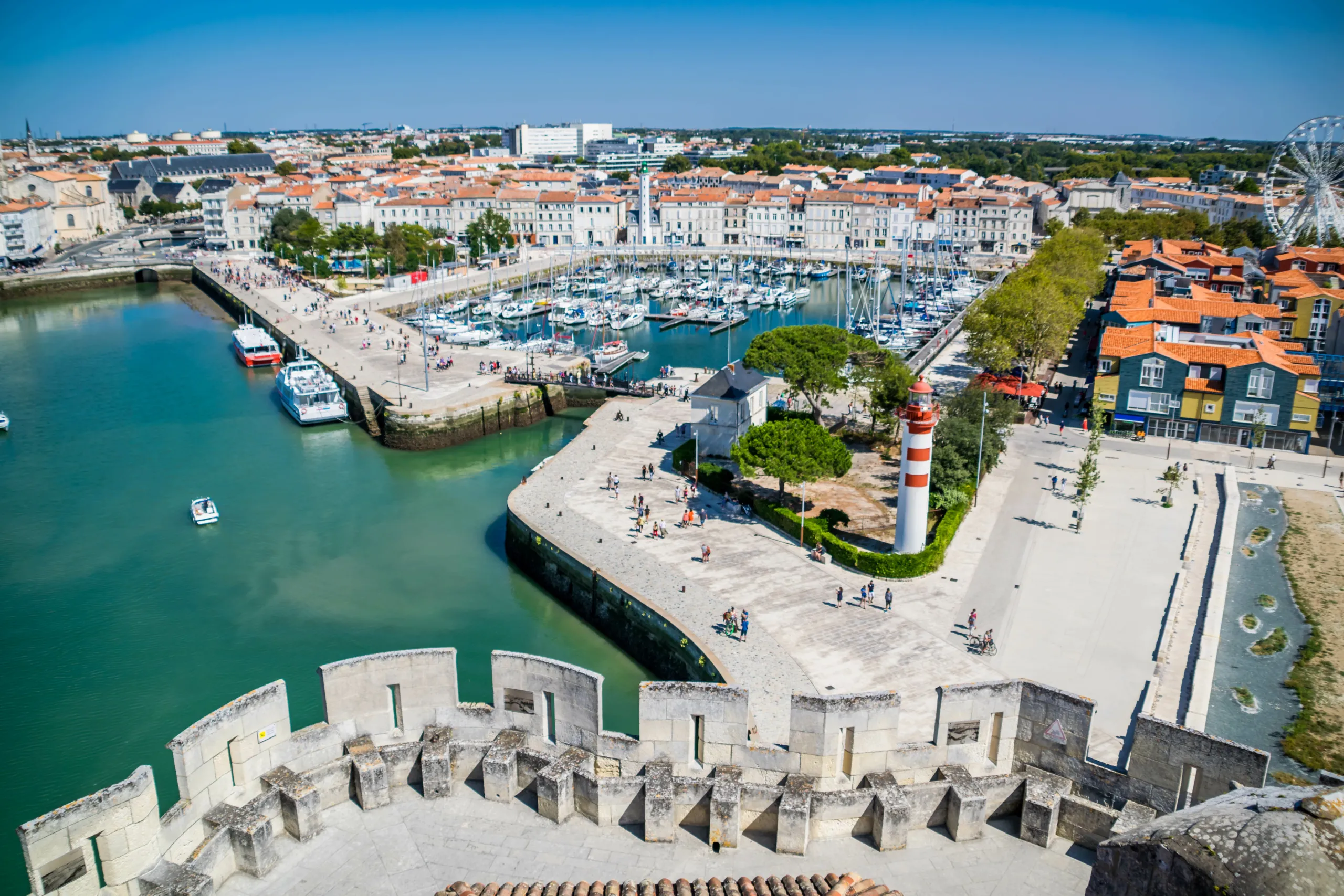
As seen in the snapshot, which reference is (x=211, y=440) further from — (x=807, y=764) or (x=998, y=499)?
(x=807, y=764)

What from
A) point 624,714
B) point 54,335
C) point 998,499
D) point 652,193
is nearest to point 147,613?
point 624,714

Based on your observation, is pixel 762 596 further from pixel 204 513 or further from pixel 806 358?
pixel 204 513

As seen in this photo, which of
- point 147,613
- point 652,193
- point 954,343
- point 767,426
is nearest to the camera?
point 147,613

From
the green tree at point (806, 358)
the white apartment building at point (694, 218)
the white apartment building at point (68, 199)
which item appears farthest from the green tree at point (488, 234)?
the green tree at point (806, 358)

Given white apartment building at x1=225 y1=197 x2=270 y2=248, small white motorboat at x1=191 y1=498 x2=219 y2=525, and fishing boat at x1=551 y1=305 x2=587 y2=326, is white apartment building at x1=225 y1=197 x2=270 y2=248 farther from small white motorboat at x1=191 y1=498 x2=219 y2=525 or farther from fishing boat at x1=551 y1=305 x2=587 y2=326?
small white motorboat at x1=191 y1=498 x2=219 y2=525

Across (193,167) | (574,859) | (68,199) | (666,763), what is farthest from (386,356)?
(193,167)

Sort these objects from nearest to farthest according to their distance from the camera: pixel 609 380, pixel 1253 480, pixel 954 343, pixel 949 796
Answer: pixel 949 796 → pixel 1253 480 → pixel 609 380 → pixel 954 343
